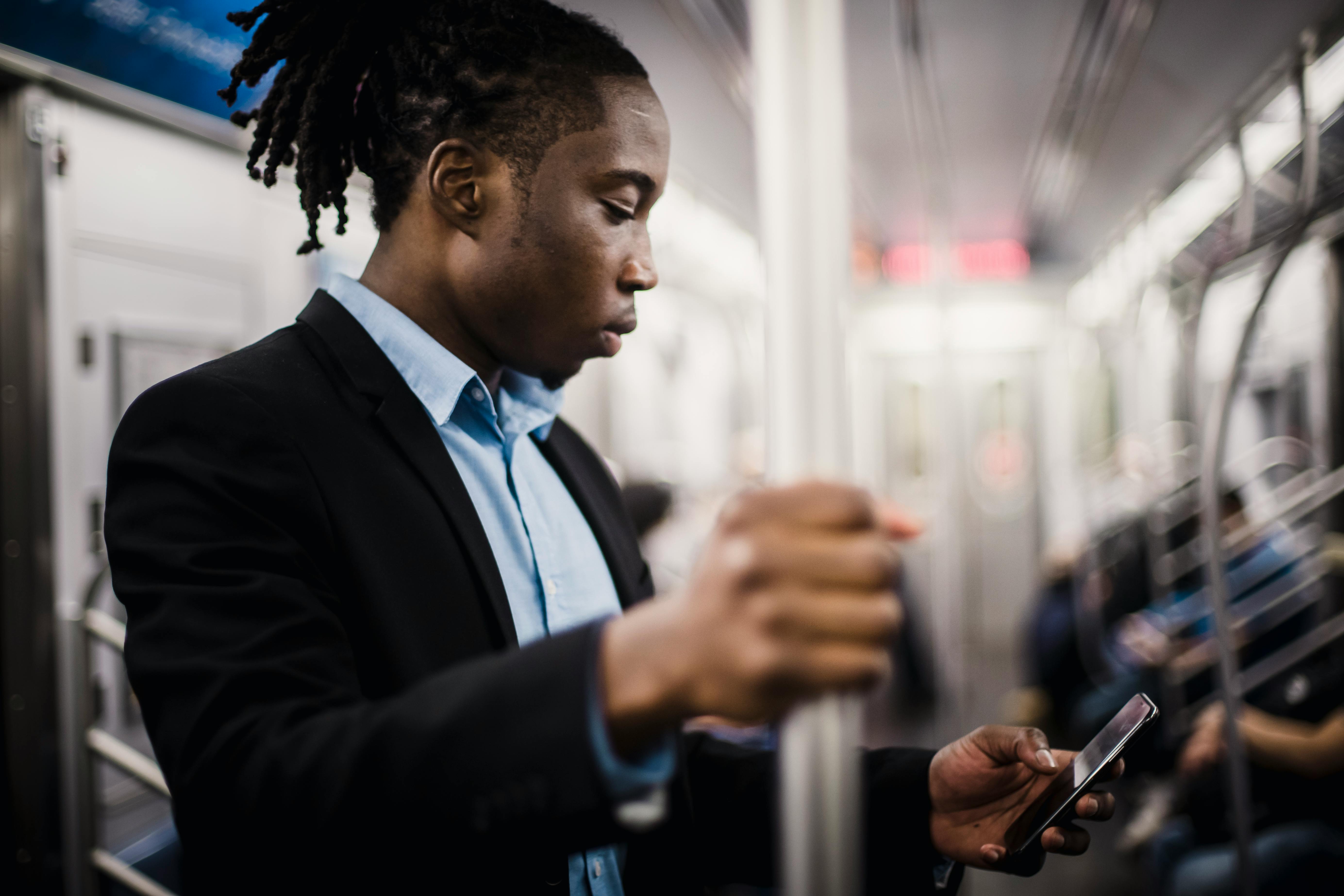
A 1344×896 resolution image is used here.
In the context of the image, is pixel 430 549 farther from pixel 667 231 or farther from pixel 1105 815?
pixel 667 231

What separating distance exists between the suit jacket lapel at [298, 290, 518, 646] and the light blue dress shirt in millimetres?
20

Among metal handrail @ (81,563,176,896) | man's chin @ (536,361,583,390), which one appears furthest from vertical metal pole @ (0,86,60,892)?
man's chin @ (536,361,583,390)

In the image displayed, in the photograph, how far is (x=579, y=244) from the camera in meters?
0.72

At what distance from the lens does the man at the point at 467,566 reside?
384 millimetres

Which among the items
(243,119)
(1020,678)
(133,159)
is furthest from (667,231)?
(1020,678)

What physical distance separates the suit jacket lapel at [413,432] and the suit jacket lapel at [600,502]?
20cm

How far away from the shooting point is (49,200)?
6.05 feet

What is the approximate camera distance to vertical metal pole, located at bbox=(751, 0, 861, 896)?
42 centimetres

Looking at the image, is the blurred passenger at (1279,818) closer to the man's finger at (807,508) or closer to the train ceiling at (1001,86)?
the train ceiling at (1001,86)

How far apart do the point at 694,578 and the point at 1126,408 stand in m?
6.05

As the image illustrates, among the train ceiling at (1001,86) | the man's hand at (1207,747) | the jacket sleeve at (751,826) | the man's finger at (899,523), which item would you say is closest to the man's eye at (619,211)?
the man's finger at (899,523)

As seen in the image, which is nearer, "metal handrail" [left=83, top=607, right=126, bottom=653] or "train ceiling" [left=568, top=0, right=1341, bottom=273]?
"metal handrail" [left=83, top=607, right=126, bottom=653]

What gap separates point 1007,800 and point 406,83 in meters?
0.88

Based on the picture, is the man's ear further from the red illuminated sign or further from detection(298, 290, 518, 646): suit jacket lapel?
the red illuminated sign
